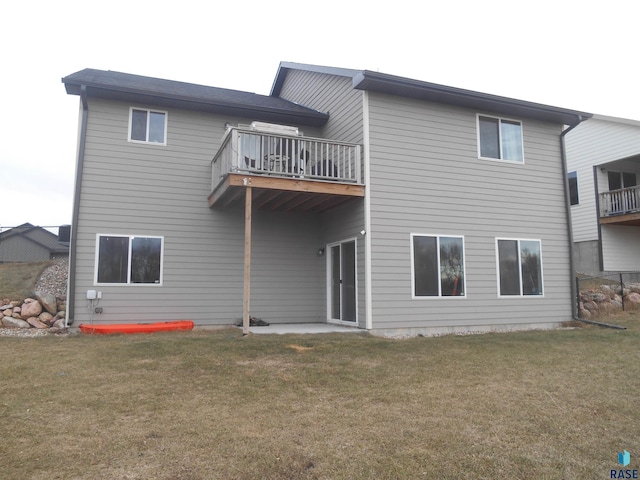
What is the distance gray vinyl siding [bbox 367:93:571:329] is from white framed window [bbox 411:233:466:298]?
0.14 m

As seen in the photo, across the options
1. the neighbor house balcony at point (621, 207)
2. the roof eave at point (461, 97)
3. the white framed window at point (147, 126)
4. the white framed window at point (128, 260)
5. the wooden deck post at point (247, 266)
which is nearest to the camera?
the wooden deck post at point (247, 266)

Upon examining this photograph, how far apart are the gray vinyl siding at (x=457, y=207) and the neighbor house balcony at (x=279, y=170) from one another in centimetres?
61

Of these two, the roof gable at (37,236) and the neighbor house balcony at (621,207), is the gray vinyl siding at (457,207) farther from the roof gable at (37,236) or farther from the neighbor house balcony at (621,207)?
the roof gable at (37,236)

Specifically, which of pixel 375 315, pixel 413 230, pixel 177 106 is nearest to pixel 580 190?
pixel 413 230

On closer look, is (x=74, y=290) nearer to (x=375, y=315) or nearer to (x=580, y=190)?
(x=375, y=315)

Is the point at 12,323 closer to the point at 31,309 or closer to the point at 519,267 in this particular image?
the point at 31,309

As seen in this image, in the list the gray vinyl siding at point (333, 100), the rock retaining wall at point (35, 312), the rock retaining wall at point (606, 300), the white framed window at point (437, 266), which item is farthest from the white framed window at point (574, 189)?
the rock retaining wall at point (35, 312)

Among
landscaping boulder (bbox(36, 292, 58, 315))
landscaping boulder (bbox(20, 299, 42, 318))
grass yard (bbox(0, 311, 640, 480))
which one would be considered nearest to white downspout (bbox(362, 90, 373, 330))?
grass yard (bbox(0, 311, 640, 480))

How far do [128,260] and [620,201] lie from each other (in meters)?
15.5

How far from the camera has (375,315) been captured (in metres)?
8.90

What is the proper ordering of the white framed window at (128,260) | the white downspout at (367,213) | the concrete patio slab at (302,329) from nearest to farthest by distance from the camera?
the concrete patio slab at (302,329), the white downspout at (367,213), the white framed window at (128,260)

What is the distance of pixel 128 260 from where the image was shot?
9484mm

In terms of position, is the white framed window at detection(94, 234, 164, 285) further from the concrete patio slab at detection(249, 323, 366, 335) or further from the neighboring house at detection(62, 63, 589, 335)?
the concrete patio slab at detection(249, 323, 366, 335)

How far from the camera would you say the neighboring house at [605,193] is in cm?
1554
